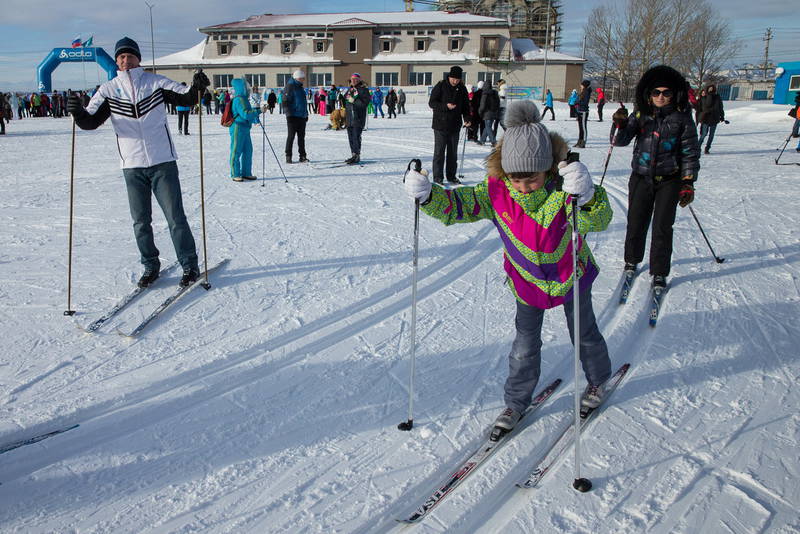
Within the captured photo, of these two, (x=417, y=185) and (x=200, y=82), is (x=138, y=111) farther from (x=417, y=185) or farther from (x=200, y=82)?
(x=417, y=185)

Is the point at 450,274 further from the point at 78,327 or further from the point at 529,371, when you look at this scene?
the point at 78,327

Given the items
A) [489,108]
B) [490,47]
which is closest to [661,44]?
[490,47]

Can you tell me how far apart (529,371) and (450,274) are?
2208 millimetres

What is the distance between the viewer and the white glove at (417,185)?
7.47ft

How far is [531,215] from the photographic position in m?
2.33

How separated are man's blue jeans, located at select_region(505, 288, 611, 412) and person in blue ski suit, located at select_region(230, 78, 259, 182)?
6.28 metres

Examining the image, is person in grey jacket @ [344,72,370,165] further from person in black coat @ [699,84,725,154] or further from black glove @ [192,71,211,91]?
person in black coat @ [699,84,725,154]

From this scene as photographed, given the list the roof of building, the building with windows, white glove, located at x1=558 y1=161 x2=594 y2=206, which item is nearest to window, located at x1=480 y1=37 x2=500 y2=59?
the building with windows

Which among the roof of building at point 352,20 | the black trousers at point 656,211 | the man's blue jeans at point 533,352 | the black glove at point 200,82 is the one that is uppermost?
the roof of building at point 352,20

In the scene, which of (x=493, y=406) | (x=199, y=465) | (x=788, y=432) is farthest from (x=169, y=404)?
(x=788, y=432)

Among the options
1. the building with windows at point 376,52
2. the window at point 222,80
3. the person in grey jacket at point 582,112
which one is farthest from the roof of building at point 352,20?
the person in grey jacket at point 582,112

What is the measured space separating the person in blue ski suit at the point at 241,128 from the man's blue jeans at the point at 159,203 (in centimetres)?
374

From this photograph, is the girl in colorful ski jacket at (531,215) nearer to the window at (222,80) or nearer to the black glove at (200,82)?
the black glove at (200,82)

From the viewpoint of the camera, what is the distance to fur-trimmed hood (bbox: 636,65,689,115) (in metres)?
3.93
